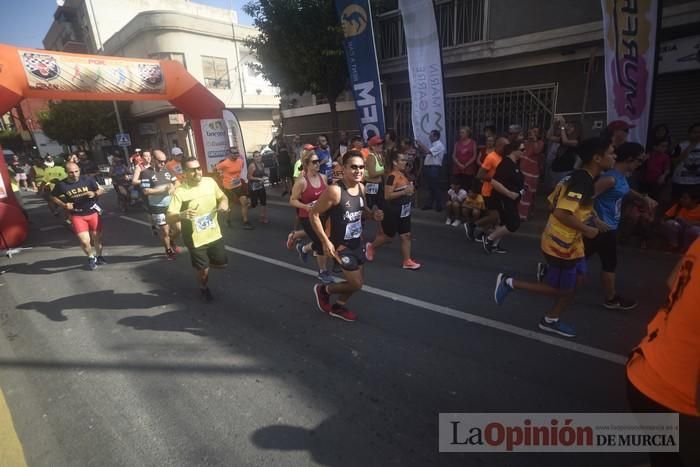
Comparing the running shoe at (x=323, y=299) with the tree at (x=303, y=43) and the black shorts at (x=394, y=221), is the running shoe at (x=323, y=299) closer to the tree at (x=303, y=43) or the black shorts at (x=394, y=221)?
the black shorts at (x=394, y=221)

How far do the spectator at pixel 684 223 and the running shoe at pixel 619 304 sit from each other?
7.93 feet

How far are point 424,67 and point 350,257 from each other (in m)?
7.51

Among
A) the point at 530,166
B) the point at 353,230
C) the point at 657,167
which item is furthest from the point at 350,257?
the point at 657,167

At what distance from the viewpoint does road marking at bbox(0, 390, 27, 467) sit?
98.2 inches

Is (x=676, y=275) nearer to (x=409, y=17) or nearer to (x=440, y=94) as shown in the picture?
(x=440, y=94)

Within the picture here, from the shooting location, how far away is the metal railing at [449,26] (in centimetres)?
1070

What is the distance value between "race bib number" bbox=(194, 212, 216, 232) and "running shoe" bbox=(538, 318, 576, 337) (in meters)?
4.05

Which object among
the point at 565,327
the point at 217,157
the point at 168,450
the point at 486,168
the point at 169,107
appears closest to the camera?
the point at 168,450

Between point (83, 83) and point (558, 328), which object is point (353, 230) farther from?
point (83, 83)

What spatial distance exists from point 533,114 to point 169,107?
24.2m

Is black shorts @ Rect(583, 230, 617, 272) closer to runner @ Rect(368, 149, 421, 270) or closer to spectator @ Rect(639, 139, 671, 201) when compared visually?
runner @ Rect(368, 149, 421, 270)

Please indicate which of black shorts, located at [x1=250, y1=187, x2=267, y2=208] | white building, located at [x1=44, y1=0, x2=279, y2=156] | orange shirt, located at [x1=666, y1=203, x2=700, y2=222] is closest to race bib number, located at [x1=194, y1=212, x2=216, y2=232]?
black shorts, located at [x1=250, y1=187, x2=267, y2=208]

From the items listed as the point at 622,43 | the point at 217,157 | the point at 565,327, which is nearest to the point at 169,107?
the point at 217,157

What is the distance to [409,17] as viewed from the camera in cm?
946
